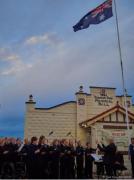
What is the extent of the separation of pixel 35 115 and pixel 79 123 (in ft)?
10.7

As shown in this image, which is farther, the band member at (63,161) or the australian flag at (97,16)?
the australian flag at (97,16)

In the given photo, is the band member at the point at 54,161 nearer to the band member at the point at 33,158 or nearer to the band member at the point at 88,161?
the band member at the point at 33,158

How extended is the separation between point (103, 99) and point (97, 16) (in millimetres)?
9787

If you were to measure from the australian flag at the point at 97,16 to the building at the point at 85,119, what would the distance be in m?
8.62

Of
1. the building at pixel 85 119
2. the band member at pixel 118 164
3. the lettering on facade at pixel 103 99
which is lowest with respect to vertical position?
the band member at pixel 118 164

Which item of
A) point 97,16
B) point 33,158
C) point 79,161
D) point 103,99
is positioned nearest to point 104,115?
point 103,99

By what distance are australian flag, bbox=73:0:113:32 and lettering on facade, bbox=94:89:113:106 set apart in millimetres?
9301

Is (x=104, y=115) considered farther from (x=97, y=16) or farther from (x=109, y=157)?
(x=109, y=157)

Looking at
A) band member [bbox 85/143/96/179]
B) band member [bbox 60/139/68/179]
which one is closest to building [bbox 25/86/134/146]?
band member [bbox 85/143/96/179]

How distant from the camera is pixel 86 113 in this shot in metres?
24.9

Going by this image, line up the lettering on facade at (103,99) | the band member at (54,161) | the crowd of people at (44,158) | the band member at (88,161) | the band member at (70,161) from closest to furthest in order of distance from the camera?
1. the crowd of people at (44,158)
2. the band member at (54,161)
3. the band member at (70,161)
4. the band member at (88,161)
5. the lettering on facade at (103,99)

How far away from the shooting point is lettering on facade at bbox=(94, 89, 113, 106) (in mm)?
25422

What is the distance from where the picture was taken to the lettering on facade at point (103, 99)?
25.4 metres

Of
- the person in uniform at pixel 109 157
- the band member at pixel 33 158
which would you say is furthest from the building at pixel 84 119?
the person in uniform at pixel 109 157
